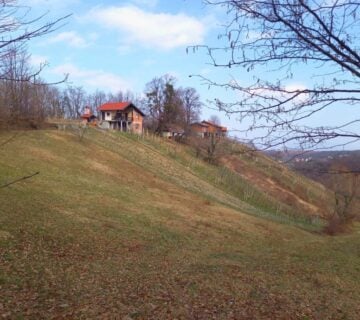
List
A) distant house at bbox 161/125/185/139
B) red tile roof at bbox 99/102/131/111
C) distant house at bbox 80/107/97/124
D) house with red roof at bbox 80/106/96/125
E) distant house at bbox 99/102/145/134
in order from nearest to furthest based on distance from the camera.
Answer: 1. distant house at bbox 161/125/185/139
2. distant house at bbox 99/102/145/134
3. red tile roof at bbox 99/102/131/111
4. house with red roof at bbox 80/106/96/125
5. distant house at bbox 80/107/97/124

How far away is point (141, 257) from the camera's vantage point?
13008 mm

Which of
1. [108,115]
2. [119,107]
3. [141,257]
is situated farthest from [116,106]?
[141,257]

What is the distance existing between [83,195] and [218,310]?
16.7 meters

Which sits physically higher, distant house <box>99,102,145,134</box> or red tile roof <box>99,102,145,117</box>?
red tile roof <box>99,102,145,117</box>

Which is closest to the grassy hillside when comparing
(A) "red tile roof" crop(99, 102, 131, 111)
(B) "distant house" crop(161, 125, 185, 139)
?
(B) "distant house" crop(161, 125, 185, 139)

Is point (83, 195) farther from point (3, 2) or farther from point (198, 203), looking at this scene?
point (3, 2)

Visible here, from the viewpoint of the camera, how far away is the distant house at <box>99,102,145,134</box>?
7925 cm

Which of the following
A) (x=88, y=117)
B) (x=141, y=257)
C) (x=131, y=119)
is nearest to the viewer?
(x=141, y=257)

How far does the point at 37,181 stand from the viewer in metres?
23.2

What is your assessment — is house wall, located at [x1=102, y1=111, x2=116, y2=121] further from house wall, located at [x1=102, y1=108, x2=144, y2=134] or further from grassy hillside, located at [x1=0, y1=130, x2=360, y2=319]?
grassy hillside, located at [x1=0, y1=130, x2=360, y2=319]

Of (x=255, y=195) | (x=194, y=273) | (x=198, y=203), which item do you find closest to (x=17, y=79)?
(x=194, y=273)

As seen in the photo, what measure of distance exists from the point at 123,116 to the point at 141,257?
224 ft

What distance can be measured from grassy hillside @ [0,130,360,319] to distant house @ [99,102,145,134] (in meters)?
47.5

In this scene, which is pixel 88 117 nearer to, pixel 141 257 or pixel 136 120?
pixel 136 120
